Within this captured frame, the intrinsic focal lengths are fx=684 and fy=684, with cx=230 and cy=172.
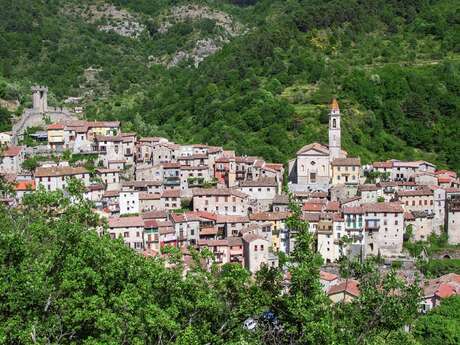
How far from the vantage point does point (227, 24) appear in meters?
139

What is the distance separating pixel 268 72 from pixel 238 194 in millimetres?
42205

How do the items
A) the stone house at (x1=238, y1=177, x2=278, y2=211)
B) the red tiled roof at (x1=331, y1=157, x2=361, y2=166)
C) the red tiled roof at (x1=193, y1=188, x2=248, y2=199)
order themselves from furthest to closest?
the red tiled roof at (x1=331, y1=157, x2=361, y2=166), the stone house at (x1=238, y1=177, x2=278, y2=211), the red tiled roof at (x1=193, y1=188, x2=248, y2=199)

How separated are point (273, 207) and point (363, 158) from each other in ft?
65.4

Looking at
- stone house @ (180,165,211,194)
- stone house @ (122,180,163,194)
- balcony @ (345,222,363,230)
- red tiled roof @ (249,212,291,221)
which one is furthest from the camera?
stone house @ (180,165,211,194)

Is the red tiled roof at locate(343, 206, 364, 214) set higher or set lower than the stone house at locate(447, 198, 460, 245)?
higher

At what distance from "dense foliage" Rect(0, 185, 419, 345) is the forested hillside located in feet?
153

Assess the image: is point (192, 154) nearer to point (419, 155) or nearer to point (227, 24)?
point (419, 155)

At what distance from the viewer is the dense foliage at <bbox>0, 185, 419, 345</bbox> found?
660 inches

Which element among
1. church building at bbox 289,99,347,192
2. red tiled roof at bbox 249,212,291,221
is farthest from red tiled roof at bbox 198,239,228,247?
church building at bbox 289,99,347,192

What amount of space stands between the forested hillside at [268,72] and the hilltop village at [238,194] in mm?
10032

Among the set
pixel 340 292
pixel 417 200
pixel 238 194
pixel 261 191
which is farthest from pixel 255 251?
pixel 417 200

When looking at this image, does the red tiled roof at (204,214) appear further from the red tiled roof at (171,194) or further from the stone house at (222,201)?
the red tiled roof at (171,194)

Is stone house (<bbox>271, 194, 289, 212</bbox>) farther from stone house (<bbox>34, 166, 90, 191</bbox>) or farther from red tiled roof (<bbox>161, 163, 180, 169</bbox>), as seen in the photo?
stone house (<bbox>34, 166, 90, 191</bbox>)

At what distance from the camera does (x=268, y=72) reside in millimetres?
90438
